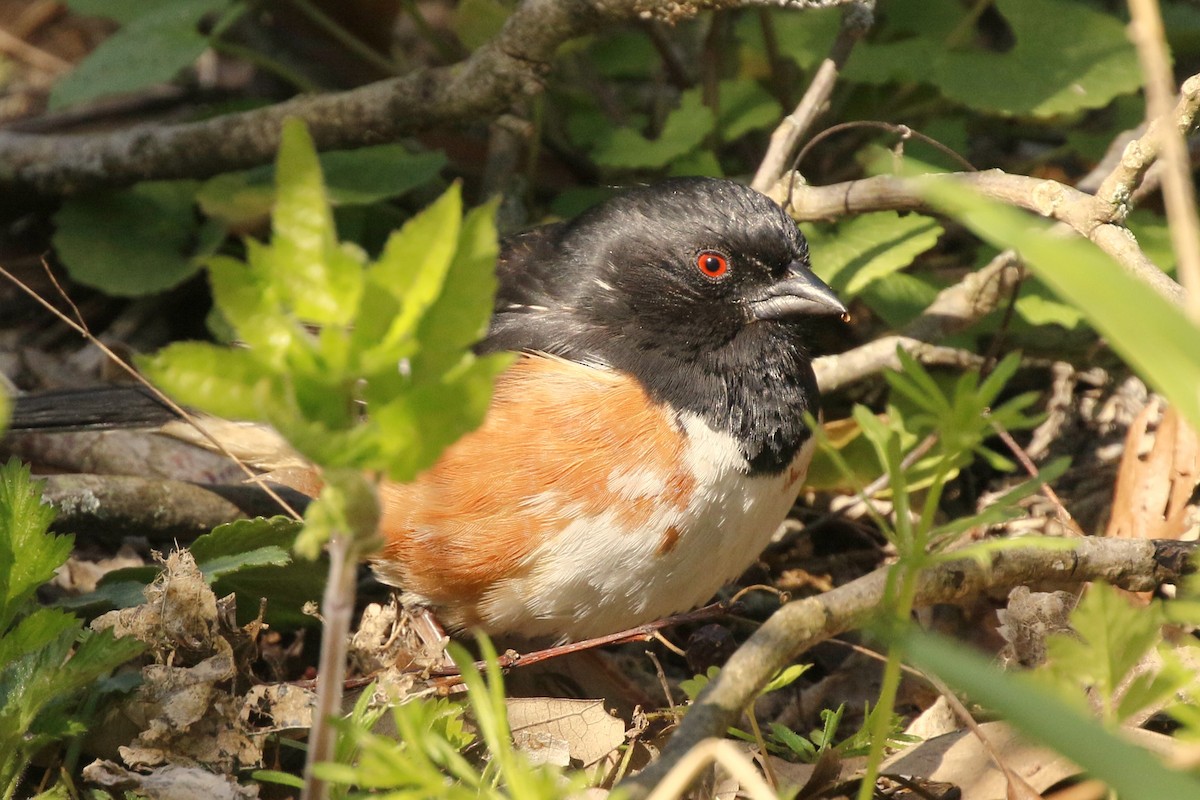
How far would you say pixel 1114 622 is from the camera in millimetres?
1419

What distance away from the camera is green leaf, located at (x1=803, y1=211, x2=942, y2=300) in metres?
2.79

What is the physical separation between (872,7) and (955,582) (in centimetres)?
153

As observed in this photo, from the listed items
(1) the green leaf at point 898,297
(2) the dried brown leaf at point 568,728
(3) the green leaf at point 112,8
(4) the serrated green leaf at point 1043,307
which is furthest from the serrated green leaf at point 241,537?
(3) the green leaf at point 112,8

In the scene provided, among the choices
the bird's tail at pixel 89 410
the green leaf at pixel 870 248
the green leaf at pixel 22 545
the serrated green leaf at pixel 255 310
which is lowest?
the bird's tail at pixel 89 410

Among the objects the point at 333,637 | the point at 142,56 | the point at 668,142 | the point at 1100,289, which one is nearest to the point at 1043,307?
the point at 668,142

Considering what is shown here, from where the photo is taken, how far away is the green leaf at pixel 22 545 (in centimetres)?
185

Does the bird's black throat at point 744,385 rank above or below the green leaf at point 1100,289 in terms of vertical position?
below

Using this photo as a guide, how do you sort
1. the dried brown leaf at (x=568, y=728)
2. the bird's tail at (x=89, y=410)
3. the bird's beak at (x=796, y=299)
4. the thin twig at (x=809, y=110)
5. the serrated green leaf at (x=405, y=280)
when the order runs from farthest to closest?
the thin twig at (x=809, y=110), the bird's tail at (x=89, y=410), the bird's beak at (x=796, y=299), the dried brown leaf at (x=568, y=728), the serrated green leaf at (x=405, y=280)

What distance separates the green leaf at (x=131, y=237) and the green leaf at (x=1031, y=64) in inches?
71.0

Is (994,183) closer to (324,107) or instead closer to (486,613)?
(486,613)

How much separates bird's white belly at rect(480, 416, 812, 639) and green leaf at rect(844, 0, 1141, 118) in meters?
1.18

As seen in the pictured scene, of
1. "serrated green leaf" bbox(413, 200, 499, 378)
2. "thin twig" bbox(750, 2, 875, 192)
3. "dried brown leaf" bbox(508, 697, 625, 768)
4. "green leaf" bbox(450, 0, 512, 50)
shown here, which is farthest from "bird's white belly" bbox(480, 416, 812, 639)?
"green leaf" bbox(450, 0, 512, 50)

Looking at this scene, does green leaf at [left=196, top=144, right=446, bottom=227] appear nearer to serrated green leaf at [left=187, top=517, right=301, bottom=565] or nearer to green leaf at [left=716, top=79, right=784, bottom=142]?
green leaf at [left=716, top=79, right=784, bottom=142]

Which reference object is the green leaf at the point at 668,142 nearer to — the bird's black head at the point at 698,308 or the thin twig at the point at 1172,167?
the bird's black head at the point at 698,308
